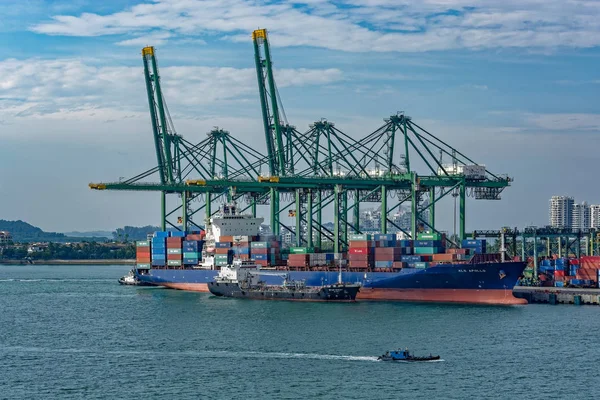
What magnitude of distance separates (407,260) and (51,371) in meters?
35.8

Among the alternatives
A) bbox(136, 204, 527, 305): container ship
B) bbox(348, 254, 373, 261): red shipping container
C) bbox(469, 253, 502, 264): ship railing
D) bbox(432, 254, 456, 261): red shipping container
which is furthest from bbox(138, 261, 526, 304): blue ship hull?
bbox(432, 254, 456, 261): red shipping container

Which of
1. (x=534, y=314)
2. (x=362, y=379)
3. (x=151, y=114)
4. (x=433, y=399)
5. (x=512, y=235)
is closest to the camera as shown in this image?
(x=433, y=399)

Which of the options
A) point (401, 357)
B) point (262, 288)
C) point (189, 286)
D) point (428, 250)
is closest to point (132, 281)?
point (189, 286)

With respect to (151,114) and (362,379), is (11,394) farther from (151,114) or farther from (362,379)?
(151,114)

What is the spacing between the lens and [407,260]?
7412 centimetres

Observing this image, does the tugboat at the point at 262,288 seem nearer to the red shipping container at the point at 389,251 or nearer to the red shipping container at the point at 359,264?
the red shipping container at the point at 359,264

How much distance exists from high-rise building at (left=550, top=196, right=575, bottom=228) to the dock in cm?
10462

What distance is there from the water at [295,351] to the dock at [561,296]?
2844 millimetres

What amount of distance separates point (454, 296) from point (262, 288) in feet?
49.2

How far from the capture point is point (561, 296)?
73312mm

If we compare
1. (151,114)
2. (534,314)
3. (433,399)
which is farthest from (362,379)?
(151,114)

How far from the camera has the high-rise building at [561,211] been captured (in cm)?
18050

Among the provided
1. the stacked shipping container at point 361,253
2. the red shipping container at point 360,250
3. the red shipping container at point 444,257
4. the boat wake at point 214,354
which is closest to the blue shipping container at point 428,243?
the red shipping container at point 444,257

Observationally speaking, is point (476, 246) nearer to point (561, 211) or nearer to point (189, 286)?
point (189, 286)
